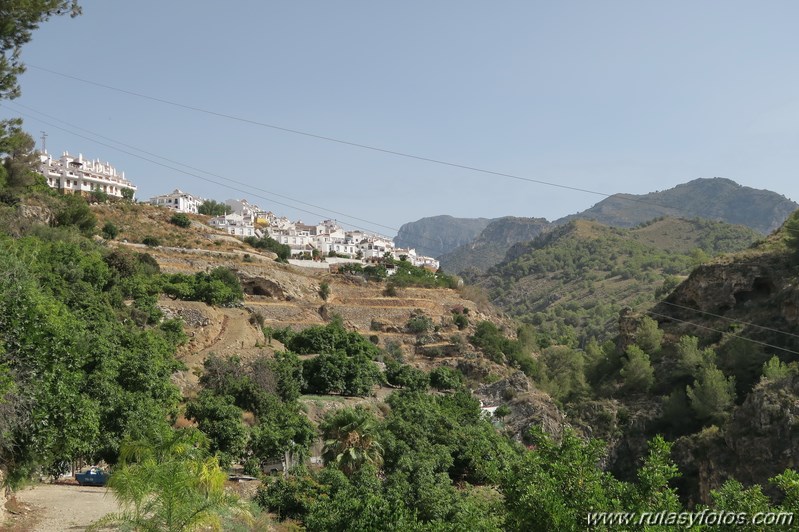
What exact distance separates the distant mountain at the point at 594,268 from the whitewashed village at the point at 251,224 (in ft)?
79.6

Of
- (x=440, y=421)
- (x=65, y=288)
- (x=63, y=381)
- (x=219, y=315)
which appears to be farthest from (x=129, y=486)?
(x=219, y=315)

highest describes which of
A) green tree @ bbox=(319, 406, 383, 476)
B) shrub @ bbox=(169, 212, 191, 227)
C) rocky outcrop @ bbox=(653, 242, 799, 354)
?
shrub @ bbox=(169, 212, 191, 227)

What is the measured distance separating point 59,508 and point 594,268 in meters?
136

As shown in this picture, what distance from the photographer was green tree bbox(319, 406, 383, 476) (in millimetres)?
23503

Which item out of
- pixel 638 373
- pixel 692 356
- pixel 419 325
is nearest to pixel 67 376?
pixel 692 356

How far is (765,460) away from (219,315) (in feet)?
89.7

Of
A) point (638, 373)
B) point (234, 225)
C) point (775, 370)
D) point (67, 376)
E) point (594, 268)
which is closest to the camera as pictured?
point (67, 376)

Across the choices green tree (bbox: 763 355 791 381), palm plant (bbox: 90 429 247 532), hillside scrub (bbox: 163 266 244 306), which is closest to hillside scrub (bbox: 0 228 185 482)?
palm plant (bbox: 90 429 247 532)

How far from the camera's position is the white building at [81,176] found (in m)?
72.9

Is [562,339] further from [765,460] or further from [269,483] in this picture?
[269,483]

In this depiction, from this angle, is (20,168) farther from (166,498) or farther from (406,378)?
(166,498)

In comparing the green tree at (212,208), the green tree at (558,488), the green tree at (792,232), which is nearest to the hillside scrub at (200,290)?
the green tree at (558,488)

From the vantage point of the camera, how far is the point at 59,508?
578 inches

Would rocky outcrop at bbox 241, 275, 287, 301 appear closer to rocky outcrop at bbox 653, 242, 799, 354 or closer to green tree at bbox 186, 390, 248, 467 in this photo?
rocky outcrop at bbox 653, 242, 799, 354
